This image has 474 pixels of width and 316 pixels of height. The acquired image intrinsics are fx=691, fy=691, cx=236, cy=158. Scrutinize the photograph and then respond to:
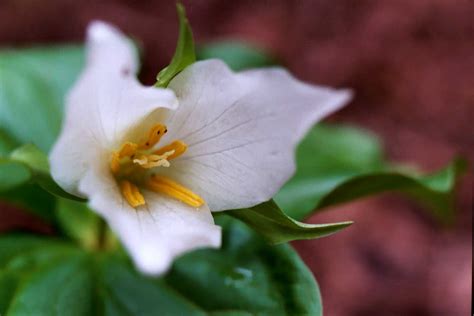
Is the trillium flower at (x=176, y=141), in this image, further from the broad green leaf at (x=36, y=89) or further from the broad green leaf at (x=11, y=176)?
the broad green leaf at (x=36, y=89)

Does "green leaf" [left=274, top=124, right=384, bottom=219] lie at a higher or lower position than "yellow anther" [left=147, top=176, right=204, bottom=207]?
lower

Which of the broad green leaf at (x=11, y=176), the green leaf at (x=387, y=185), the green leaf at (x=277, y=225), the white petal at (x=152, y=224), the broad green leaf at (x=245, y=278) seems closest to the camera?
the white petal at (x=152, y=224)

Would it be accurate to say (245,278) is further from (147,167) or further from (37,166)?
(37,166)

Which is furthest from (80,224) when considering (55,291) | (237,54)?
(237,54)

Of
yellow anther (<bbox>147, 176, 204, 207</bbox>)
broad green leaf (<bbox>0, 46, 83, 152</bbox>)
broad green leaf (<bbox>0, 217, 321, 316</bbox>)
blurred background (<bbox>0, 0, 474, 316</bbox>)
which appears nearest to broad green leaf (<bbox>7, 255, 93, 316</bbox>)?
broad green leaf (<bbox>0, 217, 321, 316</bbox>)

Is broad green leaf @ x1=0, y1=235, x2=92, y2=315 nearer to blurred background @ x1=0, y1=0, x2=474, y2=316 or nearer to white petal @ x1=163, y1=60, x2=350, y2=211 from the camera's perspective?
white petal @ x1=163, y1=60, x2=350, y2=211

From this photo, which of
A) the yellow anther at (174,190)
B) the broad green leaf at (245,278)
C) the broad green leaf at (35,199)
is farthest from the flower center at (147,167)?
the broad green leaf at (35,199)
